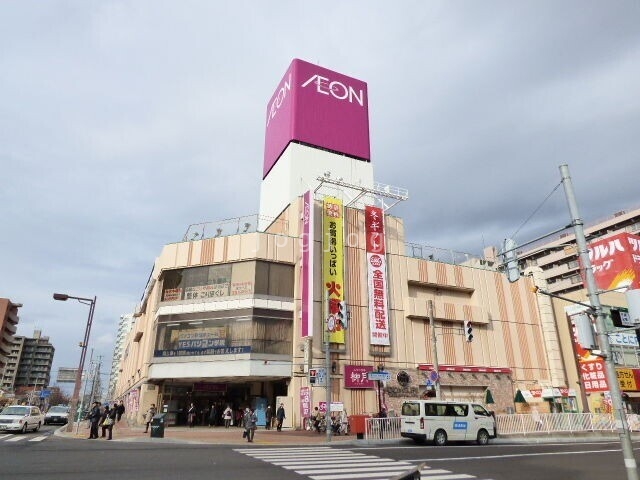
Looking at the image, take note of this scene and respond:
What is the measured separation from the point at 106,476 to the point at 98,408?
13.8 m

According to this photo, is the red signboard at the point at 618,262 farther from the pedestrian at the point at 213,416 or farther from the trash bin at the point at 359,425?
the pedestrian at the point at 213,416

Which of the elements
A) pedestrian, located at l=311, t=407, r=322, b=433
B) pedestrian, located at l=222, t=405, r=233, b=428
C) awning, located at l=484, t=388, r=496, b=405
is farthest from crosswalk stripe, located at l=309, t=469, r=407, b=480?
awning, located at l=484, t=388, r=496, b=405

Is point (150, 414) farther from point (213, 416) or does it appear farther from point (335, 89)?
point (335, 89)

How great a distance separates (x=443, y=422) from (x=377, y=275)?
15.1 meters

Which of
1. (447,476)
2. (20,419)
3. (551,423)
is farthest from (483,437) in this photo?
(20,419)

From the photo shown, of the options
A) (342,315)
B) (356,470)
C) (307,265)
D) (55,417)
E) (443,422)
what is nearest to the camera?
(356,470)

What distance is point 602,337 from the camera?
10258 mm

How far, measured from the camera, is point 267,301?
3070cm

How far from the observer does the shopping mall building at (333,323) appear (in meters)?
29.7

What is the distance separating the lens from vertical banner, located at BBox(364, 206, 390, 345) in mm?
32594

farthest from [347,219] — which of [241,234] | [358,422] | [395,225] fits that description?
[358,422]

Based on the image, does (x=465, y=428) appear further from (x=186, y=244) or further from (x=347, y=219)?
(x=186, y=244)

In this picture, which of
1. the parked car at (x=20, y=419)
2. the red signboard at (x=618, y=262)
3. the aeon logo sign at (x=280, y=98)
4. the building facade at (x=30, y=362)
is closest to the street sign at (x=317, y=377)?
the parked car at (x=20, y=419)

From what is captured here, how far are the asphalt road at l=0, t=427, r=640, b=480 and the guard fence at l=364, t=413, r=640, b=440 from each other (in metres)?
3.93
